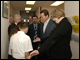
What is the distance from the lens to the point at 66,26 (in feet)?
4.63

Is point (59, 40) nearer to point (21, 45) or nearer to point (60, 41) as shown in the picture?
point (60, 41)

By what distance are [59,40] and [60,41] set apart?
0.02 metres

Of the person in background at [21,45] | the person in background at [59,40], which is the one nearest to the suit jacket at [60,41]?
the person in background at [59,40]

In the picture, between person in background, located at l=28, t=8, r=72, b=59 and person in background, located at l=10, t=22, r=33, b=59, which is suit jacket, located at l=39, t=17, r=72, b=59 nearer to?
person in background, located at l=28, t=8, r=72, b=59

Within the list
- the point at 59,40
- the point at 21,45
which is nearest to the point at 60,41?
the point at 59,40

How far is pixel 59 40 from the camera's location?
1465 mm

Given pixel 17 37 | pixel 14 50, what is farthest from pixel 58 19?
pixel 14 50

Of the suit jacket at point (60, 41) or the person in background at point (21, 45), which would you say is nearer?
the suit jacket at point (60, 41)

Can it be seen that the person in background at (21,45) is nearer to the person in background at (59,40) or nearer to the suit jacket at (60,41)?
the person in background at (59,40)

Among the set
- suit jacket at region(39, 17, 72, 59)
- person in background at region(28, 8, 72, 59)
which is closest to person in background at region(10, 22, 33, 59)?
person in background at region(28, 8, 72, 59)

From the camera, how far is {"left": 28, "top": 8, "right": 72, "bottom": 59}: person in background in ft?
4.53

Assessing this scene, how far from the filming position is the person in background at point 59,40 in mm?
1381

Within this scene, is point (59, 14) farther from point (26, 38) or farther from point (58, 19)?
point (26, 38)

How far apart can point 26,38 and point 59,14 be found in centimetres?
Result: 72
